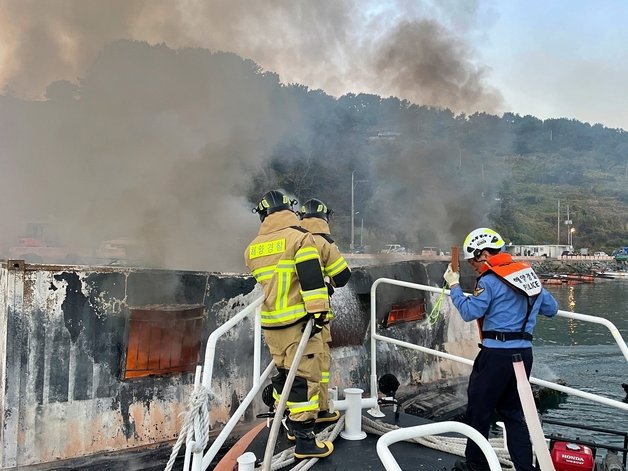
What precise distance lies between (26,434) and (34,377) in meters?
0.39

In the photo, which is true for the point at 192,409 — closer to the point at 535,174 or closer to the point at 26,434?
the point at 26,434

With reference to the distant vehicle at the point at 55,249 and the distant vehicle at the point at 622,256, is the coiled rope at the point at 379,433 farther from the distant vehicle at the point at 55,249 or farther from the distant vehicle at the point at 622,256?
the distant vehicle at the point at 622,256

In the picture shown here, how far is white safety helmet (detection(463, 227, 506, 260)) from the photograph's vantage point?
A: 2904mm

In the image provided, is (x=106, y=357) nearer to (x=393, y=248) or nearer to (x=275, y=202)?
(x=275, y=202)

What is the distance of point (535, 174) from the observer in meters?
115

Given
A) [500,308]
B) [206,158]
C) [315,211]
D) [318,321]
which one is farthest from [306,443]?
[206,158]

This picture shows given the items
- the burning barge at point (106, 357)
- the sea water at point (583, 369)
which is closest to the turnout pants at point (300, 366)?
the burning barge at point (106, 357)

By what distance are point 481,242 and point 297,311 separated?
1.24m

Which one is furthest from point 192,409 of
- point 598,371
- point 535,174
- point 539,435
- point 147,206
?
point 535,174

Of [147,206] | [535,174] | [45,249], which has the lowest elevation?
[45,249]

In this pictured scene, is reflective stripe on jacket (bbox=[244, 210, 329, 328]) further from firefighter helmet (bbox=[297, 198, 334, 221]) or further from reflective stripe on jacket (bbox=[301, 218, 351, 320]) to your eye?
firefighter helmet (bbox=[297, 198, 334, 221])

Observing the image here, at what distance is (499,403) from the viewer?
9.27 feet

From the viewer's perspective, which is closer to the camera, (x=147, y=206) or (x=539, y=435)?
(x=539, y=435)

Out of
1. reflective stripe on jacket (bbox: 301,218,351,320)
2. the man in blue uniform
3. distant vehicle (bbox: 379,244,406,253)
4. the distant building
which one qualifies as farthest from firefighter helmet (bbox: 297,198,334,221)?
the distant building
